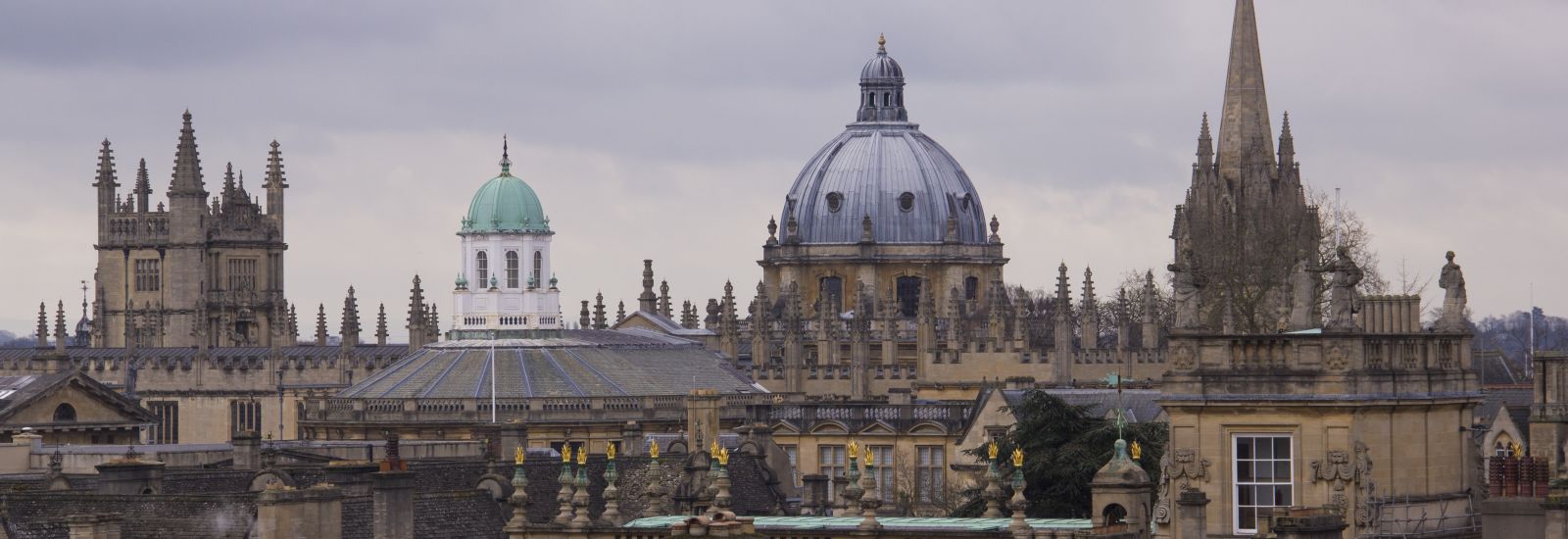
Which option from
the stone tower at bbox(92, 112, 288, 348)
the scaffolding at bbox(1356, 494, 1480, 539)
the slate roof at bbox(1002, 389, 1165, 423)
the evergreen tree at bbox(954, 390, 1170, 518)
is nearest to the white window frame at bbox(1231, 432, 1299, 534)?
the scaffolding at bbox(1356, 494, 1480, 539)

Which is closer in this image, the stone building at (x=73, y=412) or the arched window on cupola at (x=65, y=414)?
the stone building at (x=73, y=412)

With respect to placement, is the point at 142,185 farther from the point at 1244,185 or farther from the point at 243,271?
the point at 1244,185

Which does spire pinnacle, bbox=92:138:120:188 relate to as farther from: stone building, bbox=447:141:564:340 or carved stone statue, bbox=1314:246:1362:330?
carved stone statue, bbox=1314:246:1362:330

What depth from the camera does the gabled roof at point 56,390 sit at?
96625 millimetres

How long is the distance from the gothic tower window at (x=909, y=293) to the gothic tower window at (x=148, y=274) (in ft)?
103

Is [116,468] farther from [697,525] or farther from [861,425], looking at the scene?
[861,425]

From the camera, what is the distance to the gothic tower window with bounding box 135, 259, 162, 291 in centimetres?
16188

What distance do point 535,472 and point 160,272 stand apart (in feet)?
343

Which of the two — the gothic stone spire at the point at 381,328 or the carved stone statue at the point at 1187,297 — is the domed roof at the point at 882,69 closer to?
the gothic stone spire at the point at 381,328

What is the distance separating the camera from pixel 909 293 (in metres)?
150

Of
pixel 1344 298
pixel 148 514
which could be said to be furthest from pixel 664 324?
pixel 1344 298

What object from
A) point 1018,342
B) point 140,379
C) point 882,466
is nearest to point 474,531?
point 882,466

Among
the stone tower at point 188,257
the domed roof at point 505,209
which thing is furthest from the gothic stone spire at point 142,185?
the domed roof at point 505,209

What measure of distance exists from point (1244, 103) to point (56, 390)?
121ft
